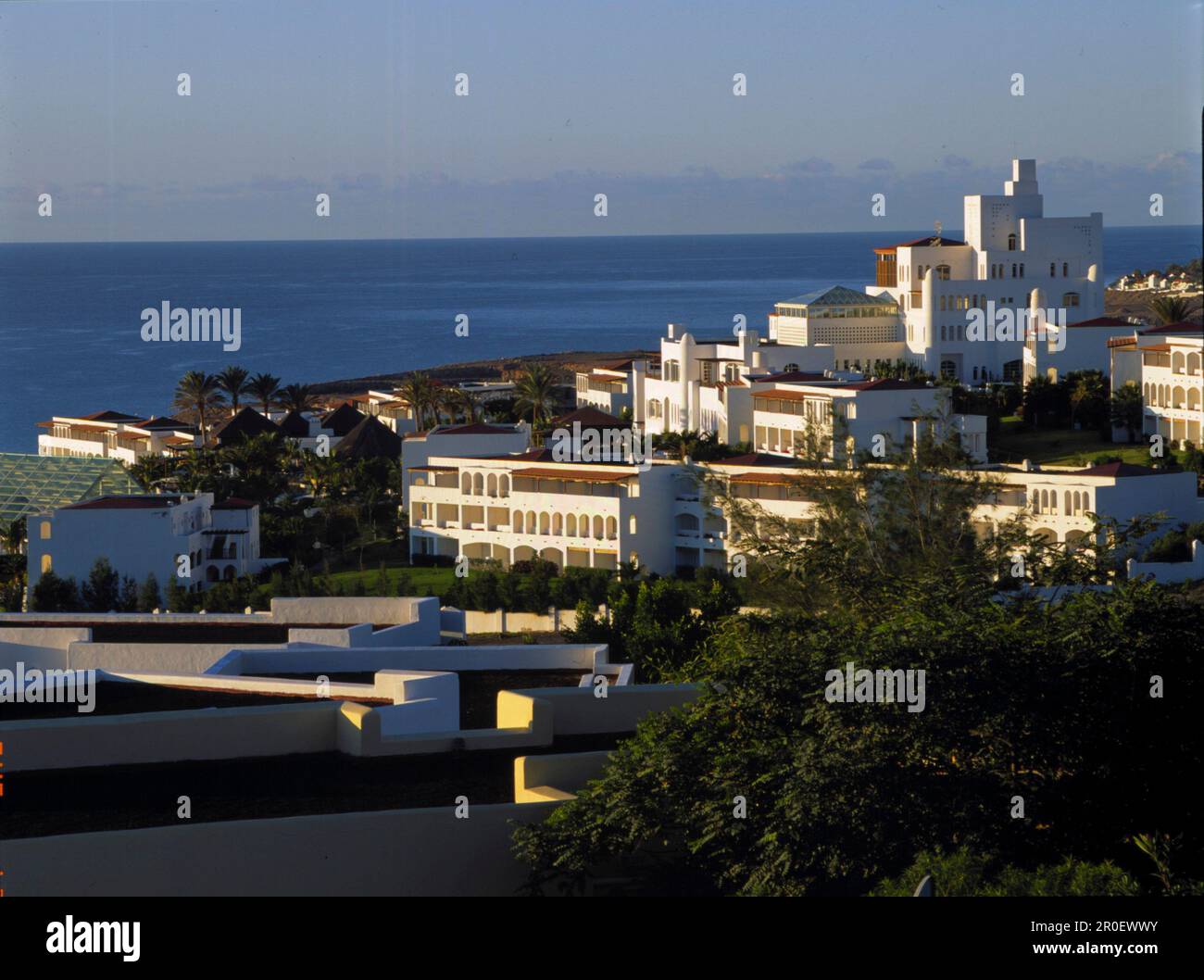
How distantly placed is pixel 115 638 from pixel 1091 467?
1312 inches

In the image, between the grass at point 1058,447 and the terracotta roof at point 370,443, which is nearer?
the grass at point 1058,447

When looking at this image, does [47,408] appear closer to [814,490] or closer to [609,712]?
[814,490]

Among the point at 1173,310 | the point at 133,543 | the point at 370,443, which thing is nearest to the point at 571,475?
the point at 133,543

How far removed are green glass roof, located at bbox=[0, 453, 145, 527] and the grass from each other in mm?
28626

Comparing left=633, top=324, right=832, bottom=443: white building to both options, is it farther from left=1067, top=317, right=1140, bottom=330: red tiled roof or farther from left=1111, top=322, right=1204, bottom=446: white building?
left=1111, top=322, right=1204, bottom=446: white building

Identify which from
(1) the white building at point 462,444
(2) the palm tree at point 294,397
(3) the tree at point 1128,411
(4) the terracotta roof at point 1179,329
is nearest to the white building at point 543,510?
(1) the white building at point 462,444

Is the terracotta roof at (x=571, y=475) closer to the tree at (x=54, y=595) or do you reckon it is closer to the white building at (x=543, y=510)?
the white building at (x=543, y=510)

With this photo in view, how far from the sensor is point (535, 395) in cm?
7694

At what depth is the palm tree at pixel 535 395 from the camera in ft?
252

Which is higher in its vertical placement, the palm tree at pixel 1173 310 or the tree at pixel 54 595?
the palm tree at pixel 1173 310

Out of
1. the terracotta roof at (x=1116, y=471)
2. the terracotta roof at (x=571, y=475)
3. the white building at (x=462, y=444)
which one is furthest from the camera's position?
the white building at (x=462, y=444)

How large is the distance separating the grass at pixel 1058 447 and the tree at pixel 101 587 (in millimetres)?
27644
